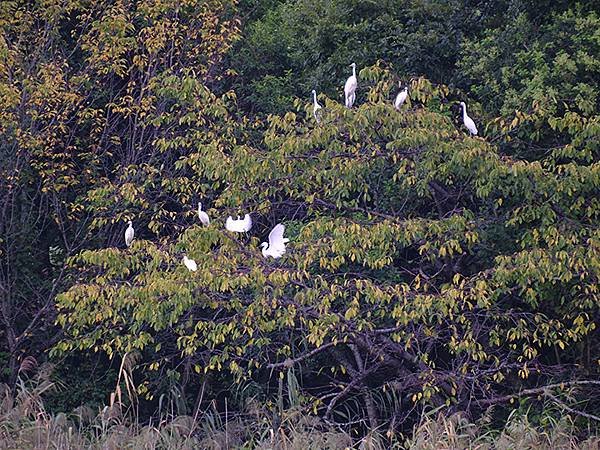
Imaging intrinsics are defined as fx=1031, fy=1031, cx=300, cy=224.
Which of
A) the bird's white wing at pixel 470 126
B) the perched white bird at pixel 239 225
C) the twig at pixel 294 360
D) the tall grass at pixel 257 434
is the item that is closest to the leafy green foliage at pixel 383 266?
the twig at pixel 294 360

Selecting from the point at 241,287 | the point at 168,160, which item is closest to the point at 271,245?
the point at 241,287

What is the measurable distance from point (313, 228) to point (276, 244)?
11.8 inches

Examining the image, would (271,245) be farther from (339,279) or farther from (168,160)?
(168,160)

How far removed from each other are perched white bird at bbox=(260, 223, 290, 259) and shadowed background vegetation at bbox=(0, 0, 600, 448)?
0.07m

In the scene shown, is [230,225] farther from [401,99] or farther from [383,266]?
[401,99]

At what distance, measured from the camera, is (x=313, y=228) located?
300 inches

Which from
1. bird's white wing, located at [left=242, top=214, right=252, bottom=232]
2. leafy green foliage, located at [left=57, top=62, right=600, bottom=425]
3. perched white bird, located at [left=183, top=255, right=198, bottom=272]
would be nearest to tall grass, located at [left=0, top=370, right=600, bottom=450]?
leafy green foliage, located at [left=57, top=62, right=600, bottom=425]

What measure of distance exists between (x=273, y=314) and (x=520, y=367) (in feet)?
6.09

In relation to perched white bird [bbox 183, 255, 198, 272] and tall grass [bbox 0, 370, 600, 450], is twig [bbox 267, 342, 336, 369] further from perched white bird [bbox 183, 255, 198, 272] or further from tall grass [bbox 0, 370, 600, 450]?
perched white bird [bbox 183, 255, 198, 272]

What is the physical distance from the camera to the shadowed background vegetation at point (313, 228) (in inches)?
288

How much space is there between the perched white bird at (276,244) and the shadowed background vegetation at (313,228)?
0.07 metres

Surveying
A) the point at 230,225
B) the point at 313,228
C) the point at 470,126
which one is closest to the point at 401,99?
the point at 470,126

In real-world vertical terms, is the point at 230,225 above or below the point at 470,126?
below

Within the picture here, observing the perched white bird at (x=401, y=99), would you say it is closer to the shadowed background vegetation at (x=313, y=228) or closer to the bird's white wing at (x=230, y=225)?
the shadowed background vegetation at (x=313, y=228)
